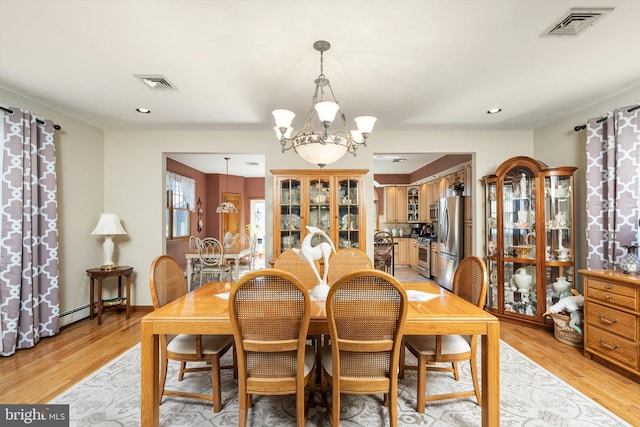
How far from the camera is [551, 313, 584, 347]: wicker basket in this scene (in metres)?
3.05

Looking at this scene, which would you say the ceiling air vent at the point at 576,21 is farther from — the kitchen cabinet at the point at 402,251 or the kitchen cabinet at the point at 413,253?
the kitchen cabinet at the point at 402,251

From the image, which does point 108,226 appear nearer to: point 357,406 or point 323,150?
point 323,150

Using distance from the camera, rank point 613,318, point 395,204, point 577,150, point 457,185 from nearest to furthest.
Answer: point 613,318 < point 577,150 < point 457,185 < point 395,204

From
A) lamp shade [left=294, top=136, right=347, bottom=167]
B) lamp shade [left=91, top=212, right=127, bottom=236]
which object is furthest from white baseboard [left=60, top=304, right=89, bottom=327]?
lamp shade [left=294, top=136, right=347, bottom=167]

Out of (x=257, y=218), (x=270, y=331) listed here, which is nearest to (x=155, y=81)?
(x=270, y=331)

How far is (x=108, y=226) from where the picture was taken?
12.4 feet

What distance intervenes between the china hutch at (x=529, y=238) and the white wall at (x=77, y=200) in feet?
16.5

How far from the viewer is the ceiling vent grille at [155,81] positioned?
2586 millimetres

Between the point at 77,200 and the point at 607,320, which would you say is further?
the point at 77,200

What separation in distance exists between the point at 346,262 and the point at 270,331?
1.24 metres

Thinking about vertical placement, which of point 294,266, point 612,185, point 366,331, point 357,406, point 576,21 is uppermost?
point 576,21

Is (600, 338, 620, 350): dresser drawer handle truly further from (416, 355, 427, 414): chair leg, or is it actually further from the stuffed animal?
(416, 355, 427, 414): chair leg

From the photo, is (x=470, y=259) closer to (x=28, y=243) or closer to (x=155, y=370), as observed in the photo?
(x=155, y=370)

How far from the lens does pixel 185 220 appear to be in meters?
7.10
